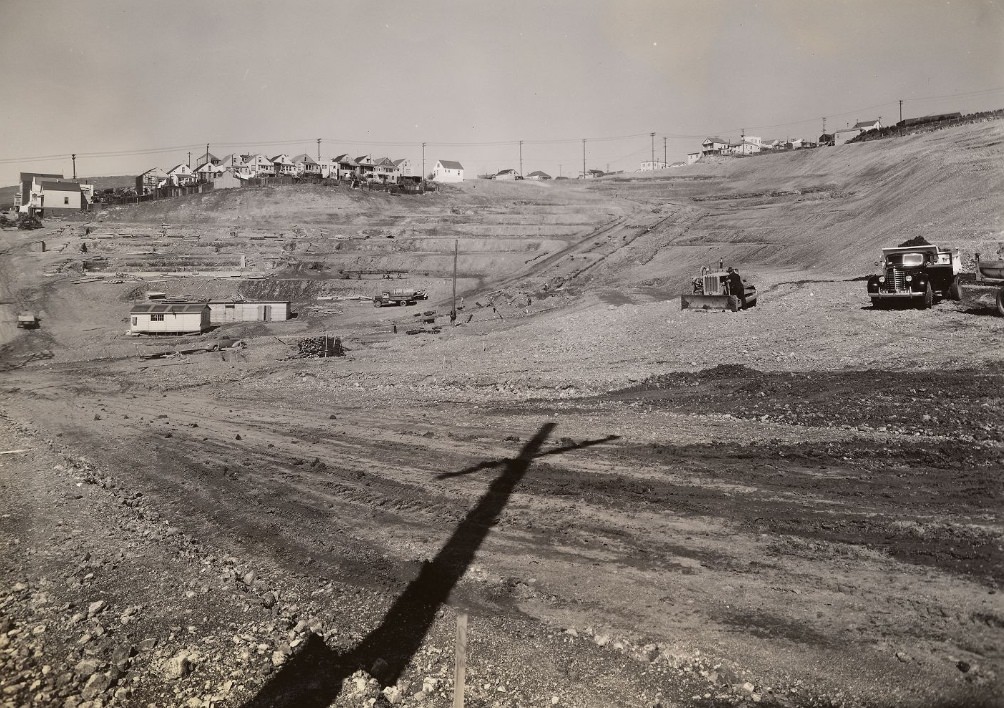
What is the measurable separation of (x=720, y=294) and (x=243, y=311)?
33863 mm

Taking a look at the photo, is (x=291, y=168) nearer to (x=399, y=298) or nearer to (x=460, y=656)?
(x=399, y=298)

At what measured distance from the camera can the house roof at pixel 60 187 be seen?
81.4 meters

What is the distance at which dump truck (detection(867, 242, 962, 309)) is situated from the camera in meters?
25.1

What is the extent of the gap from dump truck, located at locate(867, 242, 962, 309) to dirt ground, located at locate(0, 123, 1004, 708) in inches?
30.8

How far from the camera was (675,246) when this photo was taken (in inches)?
2189

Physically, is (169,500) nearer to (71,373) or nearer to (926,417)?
(926,417)

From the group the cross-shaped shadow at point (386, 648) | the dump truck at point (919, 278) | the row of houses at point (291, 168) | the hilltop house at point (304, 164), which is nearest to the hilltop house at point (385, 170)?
the row of houses at point (291, 168)

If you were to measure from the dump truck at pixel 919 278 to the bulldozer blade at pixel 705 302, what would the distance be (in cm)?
632

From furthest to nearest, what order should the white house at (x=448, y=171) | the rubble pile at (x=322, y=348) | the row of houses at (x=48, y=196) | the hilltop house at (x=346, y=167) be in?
the white house at (x=448, y=171) → the hilltop house at (x=346, y=167) → the row of houses at (x=48, y=196) → the rubble pile at (x=322, y=348)

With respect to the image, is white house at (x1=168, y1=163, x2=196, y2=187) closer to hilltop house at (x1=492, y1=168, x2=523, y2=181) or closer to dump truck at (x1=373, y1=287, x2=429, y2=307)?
hilltop house at (x1=492, y1=168, x2=523, y2=181)

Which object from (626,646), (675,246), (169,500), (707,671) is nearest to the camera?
(707,671)

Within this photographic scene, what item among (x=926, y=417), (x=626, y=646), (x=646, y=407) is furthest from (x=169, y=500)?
(x=926, y=417)

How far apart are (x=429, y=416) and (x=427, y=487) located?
6103 mm

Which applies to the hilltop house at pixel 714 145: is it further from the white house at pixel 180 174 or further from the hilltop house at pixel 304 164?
the white house at pixel 180 174
